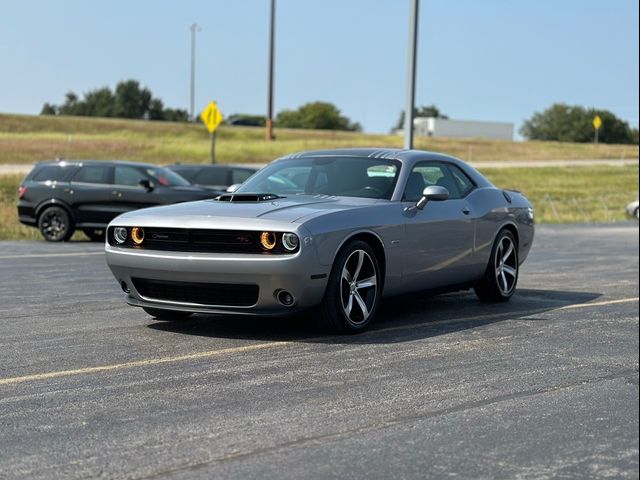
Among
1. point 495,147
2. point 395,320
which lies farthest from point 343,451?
point 495,147

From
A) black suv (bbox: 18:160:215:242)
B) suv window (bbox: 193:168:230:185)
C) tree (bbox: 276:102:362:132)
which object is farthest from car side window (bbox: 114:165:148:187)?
tree (bbox: 276:102:362:132)

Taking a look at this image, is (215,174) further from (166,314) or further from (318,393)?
(318,393)

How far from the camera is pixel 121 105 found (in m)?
129

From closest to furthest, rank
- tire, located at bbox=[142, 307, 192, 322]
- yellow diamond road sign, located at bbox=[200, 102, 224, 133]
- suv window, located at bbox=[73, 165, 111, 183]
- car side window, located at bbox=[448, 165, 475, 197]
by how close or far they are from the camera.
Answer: tire, located at bbox=[142, 307, 192, 322], car side window, located at bbox=[448, 165, 475, 197], suv window, located at bbox=[73, 165, 111, 183], yellow diamond road sign, located at bbox=[200, 102, 224, 133]

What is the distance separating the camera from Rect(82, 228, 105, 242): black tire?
762 inches

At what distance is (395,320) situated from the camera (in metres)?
8.77

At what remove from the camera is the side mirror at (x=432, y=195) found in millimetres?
8539

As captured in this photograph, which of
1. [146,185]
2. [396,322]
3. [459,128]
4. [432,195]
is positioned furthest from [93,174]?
[459,128]

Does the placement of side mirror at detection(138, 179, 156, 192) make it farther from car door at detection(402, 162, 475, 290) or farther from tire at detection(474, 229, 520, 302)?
car door at detection(402, 162, 475, 290)

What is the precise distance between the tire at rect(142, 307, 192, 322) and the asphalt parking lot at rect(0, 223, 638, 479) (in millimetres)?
90

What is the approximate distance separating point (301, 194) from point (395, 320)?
1.33 m

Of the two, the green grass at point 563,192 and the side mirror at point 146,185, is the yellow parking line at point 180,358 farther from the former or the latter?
the green grass at point 563,192

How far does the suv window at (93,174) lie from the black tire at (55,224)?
0.75 metres

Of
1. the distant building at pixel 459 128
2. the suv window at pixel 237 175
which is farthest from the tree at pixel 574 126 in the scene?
the suv window at pixel 237 175
